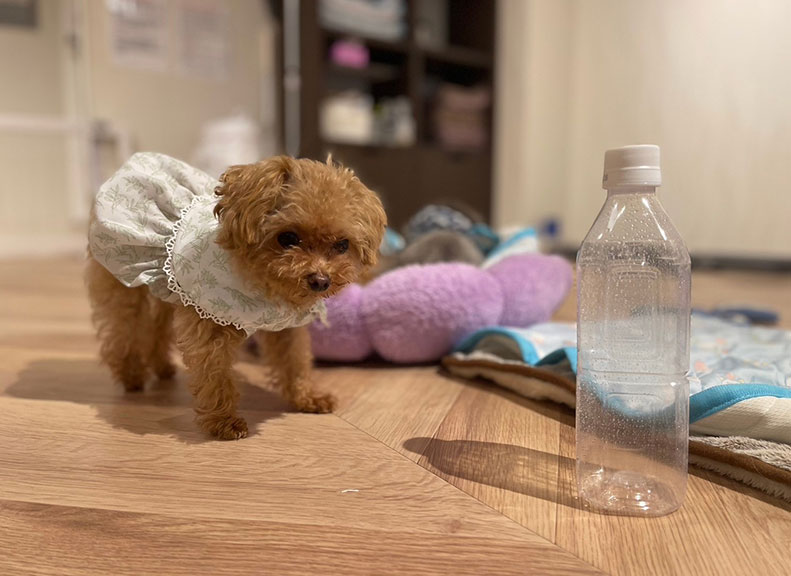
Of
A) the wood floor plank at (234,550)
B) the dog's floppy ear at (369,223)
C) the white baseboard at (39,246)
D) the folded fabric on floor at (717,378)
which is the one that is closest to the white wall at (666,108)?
the folded fabric on floor at (717,378)

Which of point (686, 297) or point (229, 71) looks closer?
point (686, 297)

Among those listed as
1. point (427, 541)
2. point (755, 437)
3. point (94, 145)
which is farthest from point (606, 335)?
point (94, 145)

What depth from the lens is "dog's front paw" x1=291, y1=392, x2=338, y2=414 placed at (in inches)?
44.8

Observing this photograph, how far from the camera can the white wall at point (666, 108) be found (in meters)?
3.20

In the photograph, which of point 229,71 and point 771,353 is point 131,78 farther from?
point 771,353

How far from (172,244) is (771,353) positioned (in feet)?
3.87

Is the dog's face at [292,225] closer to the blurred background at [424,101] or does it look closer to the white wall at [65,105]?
the blurred background at [424,101]

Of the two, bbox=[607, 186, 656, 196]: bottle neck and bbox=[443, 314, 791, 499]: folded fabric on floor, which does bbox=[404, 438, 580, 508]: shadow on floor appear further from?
bbox=[607, 186, 656, 196]: bottle neck

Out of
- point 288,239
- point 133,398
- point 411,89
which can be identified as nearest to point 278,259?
point 288,239

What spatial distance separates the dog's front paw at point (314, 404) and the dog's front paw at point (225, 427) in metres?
0.13

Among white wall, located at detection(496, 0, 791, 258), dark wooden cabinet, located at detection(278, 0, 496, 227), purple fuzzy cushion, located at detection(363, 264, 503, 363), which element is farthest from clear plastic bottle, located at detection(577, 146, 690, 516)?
dark wooden cabinet, located at detection(278, 0, 496, 227)

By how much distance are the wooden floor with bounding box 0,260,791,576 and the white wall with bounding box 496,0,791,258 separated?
→ 2.22 metres

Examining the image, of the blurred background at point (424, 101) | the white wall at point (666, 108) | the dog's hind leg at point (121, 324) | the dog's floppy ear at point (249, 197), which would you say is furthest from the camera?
the blurred background at point (424, 101)

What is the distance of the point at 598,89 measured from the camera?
12.8ft
